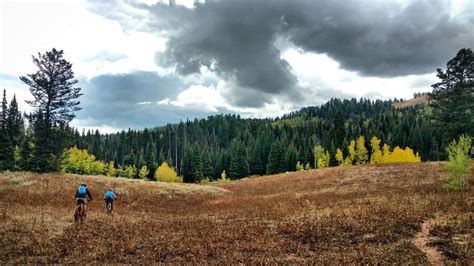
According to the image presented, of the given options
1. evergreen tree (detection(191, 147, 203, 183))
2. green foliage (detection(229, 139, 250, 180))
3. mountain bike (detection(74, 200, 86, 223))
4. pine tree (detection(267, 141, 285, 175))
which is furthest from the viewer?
green foliage (detection(229, 139, 250, 180))

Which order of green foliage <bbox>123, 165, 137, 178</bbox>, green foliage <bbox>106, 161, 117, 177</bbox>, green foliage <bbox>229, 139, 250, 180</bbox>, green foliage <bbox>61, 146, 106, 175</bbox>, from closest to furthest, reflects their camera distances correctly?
green foliage <bbox>61, 146, 106, 175</bbox> → green foliage <bbox>123, 165, 137, 178</bbox> → green foliage <bbox>229, 139, 250, 180</bbox> → green foliage <bbox>106, 161, 117, 177</bbox>

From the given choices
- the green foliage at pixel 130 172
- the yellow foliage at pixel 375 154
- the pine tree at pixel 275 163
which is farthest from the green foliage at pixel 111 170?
the yellow foliage at pixel 375 154

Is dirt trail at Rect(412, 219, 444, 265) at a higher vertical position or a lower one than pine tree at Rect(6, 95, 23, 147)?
lower

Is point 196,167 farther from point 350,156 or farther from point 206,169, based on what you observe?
point 350,156

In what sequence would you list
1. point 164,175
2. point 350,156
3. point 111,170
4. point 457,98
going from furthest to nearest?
point 111,170
point 164,175
point 350,156
point 457,98

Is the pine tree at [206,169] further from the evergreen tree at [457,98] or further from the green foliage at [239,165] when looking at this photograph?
the evergreen tree at [457,98]

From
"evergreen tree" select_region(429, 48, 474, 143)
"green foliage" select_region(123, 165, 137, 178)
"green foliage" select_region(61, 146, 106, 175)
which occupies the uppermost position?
"evergreen tree" select_region(429, 48, 474, 143)

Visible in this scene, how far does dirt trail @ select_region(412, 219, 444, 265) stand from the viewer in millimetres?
11516

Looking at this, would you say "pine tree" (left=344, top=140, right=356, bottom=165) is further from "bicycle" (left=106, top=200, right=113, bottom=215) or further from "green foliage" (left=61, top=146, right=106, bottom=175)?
"bicycle" (left=106, top=200, right=113, bottom=215)

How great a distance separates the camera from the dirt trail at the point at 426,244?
1152 centimetres

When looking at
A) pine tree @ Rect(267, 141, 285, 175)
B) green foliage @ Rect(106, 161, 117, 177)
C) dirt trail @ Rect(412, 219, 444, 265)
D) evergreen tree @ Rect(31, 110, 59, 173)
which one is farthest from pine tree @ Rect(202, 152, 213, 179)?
dirt trail @ Rect(412, 219, 444, 265)

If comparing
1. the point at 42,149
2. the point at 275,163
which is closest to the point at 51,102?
the point at 42,149

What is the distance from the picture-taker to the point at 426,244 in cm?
1322

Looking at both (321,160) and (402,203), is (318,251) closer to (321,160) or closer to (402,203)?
(402,203)
